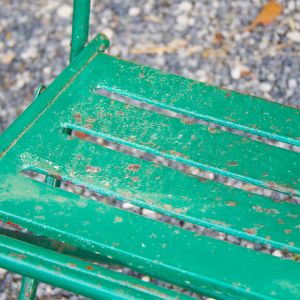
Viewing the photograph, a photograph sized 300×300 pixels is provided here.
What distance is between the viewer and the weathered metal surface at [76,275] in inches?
37.0

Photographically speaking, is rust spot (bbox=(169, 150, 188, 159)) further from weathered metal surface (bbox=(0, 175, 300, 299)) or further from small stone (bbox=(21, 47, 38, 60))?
small stone (bbox=(21, 47, 38, 60))

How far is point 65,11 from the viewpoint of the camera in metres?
2.49

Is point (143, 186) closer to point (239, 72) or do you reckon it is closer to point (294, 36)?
point (239, 72)

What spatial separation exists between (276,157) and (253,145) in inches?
2.2

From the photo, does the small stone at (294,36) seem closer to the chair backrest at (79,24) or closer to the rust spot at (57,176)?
the chair backrest at (79,24)

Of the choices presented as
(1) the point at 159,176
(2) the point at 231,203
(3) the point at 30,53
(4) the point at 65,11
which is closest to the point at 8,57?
(3) the point at 30,53

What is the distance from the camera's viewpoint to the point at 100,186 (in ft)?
4.06

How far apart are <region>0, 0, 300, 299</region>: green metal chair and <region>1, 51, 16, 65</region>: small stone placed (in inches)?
36.1

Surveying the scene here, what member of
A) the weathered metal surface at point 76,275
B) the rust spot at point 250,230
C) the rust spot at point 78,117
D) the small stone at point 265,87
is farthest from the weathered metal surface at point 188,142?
the small stone at point 265,87

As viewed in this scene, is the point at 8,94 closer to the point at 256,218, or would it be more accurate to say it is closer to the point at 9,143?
the point at 9,143

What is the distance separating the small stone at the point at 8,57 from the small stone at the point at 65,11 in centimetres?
26

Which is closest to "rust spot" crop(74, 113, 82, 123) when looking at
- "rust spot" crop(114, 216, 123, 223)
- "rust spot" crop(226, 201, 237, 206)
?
→ "rust spot" crop(114, 216, 123, 223)

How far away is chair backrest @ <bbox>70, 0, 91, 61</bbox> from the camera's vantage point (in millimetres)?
1484

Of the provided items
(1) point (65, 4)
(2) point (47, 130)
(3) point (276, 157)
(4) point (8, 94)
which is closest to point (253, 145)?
(3) point (276, 157)
